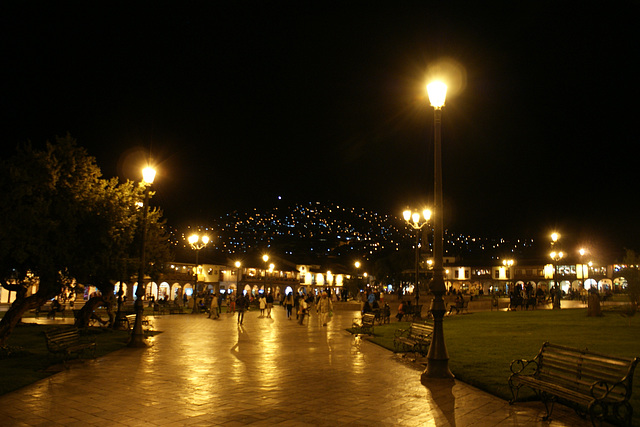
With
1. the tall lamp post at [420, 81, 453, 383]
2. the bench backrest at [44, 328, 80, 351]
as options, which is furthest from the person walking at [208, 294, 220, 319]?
the tall lamp post at [420, 81, 453, 383]

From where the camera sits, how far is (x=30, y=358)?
39.9 feet

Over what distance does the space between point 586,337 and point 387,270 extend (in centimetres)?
4942

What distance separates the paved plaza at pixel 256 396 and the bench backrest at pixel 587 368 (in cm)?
46

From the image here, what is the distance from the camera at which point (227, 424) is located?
20.8 feet

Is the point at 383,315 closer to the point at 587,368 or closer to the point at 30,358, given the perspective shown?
the point at 30,358

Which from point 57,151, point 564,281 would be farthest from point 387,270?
point 57,151

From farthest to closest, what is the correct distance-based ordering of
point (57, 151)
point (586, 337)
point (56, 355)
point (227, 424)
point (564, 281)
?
point (564, 281), point (586, 337), point (57, 151), point (56, 355), point (227, 424)

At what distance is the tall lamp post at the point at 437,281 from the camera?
31.4ft

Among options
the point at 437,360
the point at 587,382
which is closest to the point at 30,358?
the point at 437,360

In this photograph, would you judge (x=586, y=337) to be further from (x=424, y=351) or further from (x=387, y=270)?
(x=387, y=270)

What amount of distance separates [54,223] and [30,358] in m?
3.31

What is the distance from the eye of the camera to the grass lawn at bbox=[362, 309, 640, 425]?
922 cm

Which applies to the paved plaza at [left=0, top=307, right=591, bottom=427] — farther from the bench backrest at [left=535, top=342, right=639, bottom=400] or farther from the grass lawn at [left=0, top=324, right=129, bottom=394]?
the bench backrest at [left=535, top=342, right=639, bottom=400]

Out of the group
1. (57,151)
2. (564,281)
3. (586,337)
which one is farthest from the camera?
(564,281)
